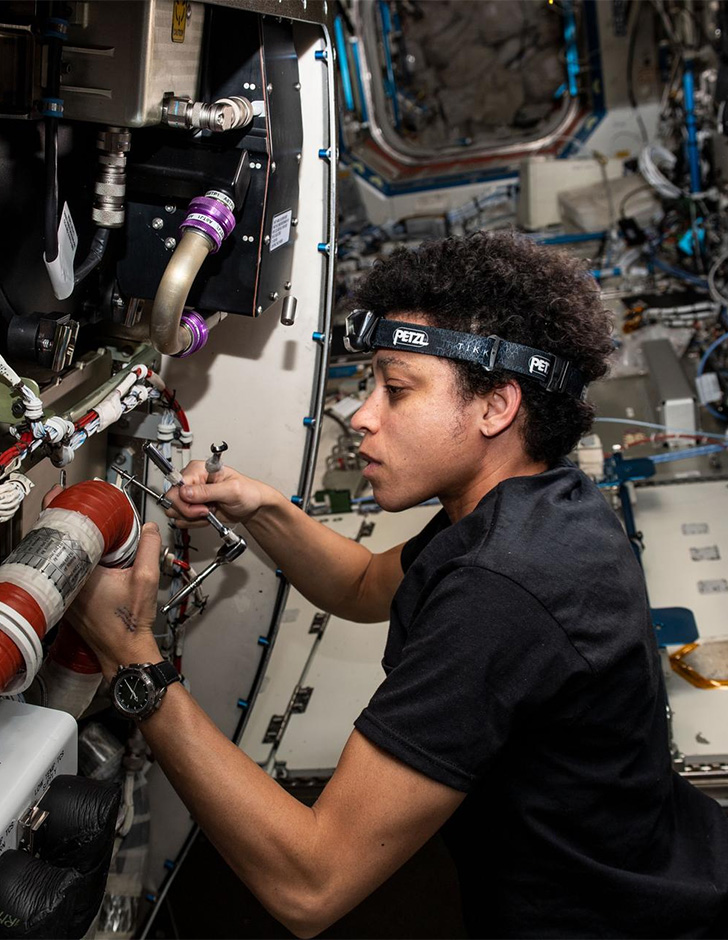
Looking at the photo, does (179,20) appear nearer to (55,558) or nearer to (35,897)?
(55,558)

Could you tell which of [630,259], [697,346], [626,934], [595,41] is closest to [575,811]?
[626,934]

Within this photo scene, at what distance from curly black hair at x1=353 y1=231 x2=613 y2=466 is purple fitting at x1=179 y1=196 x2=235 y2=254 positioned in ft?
1.00

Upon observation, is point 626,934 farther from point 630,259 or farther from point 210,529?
point 630,259

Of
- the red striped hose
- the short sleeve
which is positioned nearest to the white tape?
the red striped hose

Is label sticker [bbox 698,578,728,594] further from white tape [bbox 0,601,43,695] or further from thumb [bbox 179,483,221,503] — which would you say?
white tape [bbox 0,601,43,695]

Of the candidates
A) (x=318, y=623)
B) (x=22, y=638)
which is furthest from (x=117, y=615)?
(x=318, y=623)

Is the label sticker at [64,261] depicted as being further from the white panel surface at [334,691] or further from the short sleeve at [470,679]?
the white panel surface at [334,691]

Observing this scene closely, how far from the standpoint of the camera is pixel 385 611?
219cm

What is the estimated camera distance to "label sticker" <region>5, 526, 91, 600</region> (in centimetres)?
135

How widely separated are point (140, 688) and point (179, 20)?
109 cm

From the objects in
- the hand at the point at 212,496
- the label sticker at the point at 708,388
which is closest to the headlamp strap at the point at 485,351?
the hand at the point at 212,496

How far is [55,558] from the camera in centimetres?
137

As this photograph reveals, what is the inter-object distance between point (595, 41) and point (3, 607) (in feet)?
22.5

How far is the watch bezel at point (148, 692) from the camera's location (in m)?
1.46
